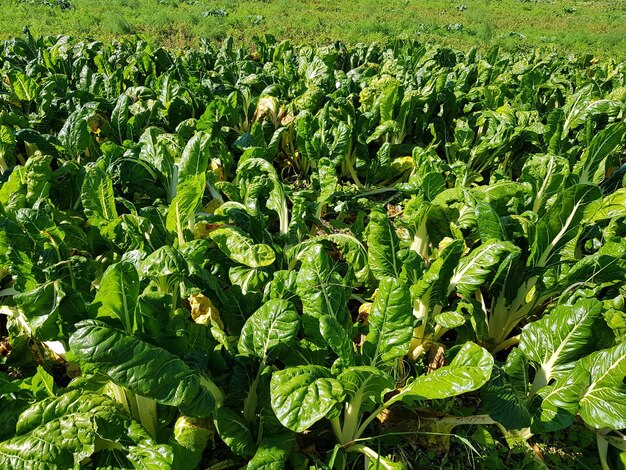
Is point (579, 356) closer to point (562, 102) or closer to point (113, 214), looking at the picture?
point (113, 214)

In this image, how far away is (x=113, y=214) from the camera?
2.94 meters

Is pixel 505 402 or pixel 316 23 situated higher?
pixel 316 23

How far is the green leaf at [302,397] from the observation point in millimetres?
1761

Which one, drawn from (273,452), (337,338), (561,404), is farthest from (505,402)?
(273,452)

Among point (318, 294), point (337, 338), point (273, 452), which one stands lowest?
point (273, 452)

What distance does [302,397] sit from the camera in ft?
5.96

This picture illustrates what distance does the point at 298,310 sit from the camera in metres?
2.83

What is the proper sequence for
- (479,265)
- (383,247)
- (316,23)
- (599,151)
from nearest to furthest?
(479,265)
(383,247)
(599,151)
(316,23)

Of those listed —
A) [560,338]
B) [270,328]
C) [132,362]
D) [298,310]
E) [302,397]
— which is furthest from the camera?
[298,310]

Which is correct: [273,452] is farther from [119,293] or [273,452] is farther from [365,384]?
[119,293]

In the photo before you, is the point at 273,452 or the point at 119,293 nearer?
the point at 119,293

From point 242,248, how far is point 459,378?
1.41 meters

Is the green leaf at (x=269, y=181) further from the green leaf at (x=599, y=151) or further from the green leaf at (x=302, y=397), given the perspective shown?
the green leaf at (x=599, y=151)

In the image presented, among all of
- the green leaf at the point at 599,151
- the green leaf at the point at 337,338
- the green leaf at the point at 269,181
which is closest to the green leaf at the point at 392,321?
the green leaf at the point at 337,338
